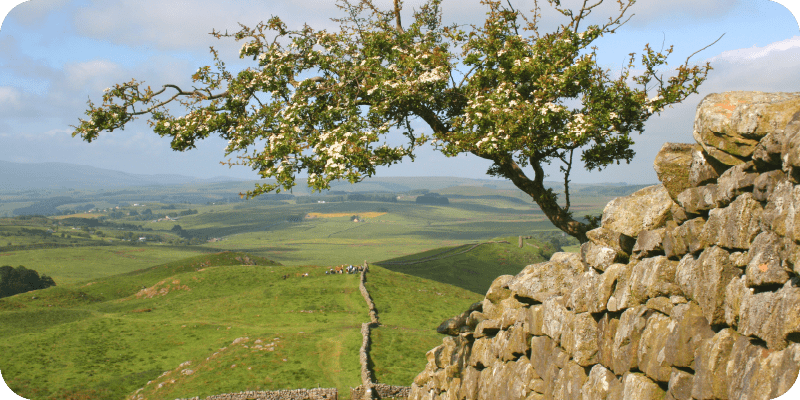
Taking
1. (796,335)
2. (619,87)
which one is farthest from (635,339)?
(619,87)

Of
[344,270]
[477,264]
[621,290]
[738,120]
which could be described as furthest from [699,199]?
[477,264]

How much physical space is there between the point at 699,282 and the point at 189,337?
182ft

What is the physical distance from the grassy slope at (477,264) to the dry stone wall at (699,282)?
98.2m

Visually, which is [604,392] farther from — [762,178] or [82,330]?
[82,330]

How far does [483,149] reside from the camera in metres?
17.2

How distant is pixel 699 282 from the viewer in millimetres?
8859

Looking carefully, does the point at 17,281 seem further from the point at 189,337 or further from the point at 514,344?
the point at 514,344

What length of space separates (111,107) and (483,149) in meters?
14.2

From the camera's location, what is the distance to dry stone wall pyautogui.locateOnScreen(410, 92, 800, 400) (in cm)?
738

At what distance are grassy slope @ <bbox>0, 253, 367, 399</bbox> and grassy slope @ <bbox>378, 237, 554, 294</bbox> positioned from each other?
144ft

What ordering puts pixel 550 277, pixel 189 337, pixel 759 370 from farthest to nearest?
pixel 189 337 < pixel 550 277 < pixel 759 370

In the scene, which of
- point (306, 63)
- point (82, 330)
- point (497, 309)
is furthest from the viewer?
point (82, 330)

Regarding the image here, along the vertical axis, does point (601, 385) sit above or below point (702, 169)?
below

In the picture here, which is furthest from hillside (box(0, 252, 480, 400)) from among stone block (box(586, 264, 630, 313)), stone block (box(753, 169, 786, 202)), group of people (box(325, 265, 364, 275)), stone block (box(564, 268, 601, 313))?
stone block (box(753, 169, 786, 202))
